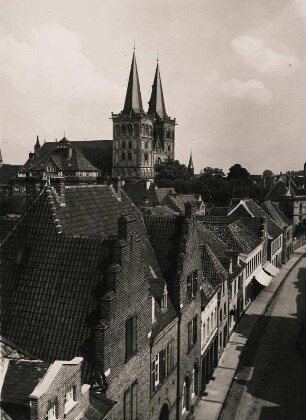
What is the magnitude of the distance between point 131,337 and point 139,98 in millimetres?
143142

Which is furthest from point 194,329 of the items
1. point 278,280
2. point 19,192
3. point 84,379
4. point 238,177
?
point 238,177

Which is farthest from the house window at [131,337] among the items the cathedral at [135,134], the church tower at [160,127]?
the church tower at [160,127]

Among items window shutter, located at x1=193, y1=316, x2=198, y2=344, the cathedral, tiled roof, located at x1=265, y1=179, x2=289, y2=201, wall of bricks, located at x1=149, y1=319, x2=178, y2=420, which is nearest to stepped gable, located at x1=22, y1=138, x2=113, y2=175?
the cathedral

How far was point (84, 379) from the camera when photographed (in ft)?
48.3

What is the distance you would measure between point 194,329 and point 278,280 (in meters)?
37.6

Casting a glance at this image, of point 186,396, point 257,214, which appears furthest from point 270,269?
point 186,396

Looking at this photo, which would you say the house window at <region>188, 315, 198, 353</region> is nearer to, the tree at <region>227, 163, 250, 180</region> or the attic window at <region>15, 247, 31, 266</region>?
the attic window at <region>15, 247, 31, 266</region>

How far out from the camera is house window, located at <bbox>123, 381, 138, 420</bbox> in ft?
54.2

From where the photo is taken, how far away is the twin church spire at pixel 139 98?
486ft

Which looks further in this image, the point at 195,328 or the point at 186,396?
the point at 195,328

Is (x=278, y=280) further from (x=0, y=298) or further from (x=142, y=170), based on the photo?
(x=142, y=170)

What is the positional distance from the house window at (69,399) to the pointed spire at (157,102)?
160096 millimetres

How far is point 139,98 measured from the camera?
15350 centimetres

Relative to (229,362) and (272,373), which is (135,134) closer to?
(229,362)
